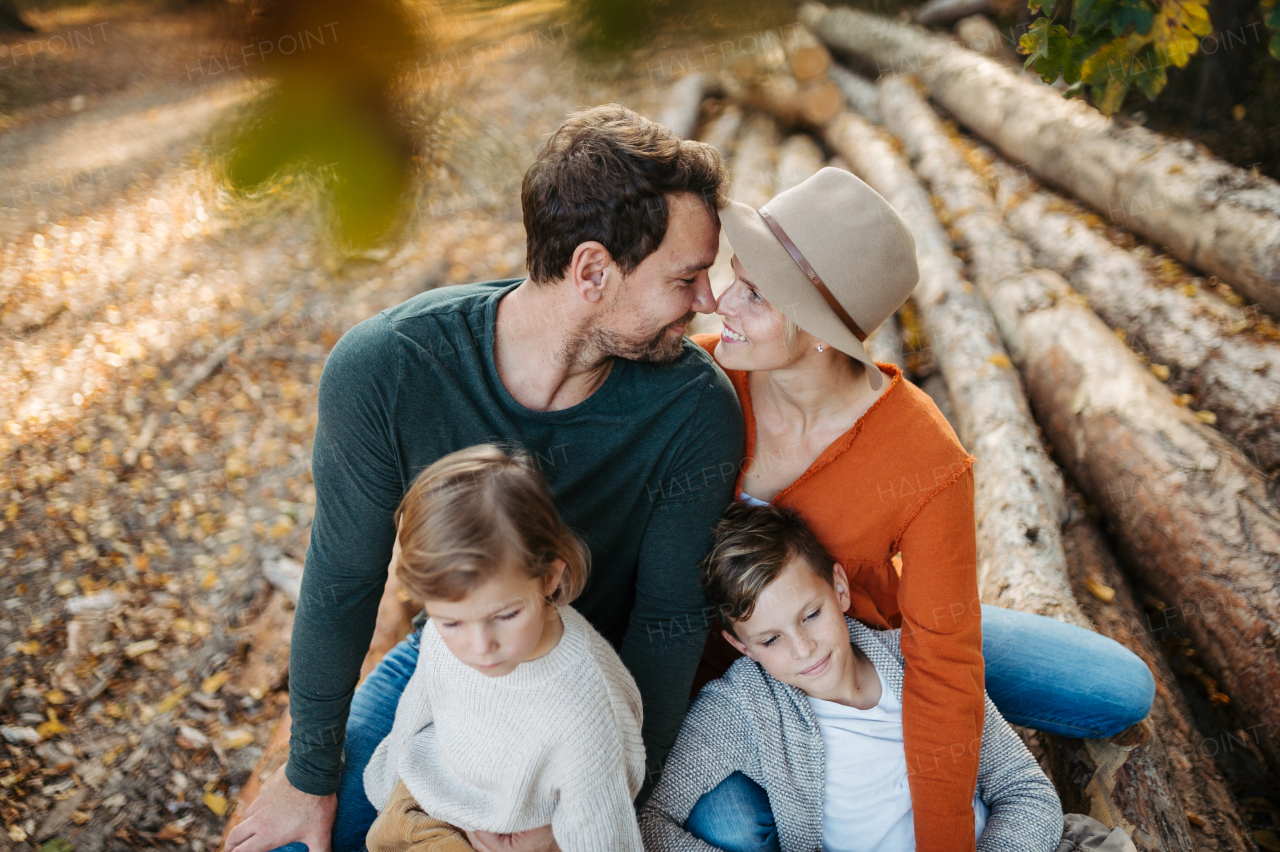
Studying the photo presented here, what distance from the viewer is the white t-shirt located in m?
2.13

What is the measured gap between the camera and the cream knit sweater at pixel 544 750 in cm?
176

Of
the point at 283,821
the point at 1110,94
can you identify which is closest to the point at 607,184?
the point at 1110,94

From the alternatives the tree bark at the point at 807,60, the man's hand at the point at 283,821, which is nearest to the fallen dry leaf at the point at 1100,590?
the man's hand at the point at 283,821

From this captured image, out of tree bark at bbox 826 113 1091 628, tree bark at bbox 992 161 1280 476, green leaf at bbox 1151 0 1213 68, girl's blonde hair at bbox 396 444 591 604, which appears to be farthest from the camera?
tree bark at bbox 992 161 1280 476

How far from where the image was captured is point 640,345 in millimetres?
2027

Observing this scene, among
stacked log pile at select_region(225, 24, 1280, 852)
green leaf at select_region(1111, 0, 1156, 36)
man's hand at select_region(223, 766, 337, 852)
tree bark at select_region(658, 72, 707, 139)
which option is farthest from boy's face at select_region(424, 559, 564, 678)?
tree bark at select_region(658, 72, 707, 139)

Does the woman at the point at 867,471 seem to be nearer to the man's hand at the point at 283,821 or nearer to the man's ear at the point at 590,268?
the man's ear at the point at 590,268

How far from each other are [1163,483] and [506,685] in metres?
2.70

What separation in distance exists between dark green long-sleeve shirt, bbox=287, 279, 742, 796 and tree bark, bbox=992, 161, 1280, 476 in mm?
2538

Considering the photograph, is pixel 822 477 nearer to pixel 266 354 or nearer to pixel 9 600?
pixel 9 600

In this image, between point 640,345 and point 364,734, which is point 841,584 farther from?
point 364,734

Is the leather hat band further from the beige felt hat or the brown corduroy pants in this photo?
the brown corduroy pants

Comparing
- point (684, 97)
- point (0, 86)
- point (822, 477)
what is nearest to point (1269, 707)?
point (822, 477)

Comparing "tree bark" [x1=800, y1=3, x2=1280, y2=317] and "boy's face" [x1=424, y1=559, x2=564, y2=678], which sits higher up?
"tree bark" [x1=800, y1=3, x2=1280, y2=317]
